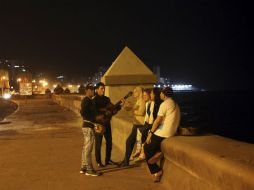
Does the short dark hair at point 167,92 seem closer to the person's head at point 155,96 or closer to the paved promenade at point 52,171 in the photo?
the person's head at point 155,96

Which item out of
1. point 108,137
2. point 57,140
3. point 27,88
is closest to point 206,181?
point 108,137

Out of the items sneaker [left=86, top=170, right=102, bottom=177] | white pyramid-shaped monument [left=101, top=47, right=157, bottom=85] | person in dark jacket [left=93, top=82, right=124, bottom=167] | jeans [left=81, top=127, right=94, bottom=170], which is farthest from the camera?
white pyramid-shaped monument [left=101, top=47, right=157, bottom=85]

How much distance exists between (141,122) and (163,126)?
165 cm

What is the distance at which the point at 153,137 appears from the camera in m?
7.02

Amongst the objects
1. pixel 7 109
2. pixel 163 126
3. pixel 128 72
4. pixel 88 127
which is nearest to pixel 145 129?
pixel 88 127

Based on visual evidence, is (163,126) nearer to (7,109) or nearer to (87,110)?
(87,110)

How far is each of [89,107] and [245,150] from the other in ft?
11.6

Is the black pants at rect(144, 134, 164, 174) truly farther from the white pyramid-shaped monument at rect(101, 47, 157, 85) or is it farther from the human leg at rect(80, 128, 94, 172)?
the white pyramid-shaped monument at rect(101, 47, 157, 85)

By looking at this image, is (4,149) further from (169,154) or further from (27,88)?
(27,88)

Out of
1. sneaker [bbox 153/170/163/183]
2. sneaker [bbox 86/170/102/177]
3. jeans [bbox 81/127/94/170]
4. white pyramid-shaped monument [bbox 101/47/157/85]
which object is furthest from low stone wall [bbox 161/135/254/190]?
white pyramid-shaped monument [bbox 101/47/157/85]

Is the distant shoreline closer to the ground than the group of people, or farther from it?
closer to the ground

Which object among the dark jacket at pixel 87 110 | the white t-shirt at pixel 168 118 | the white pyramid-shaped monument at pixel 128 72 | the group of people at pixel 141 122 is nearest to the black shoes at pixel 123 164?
the group of people at pixel 141 122

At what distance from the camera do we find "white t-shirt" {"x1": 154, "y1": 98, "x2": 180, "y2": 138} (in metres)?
6.80

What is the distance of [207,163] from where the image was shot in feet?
16.6
